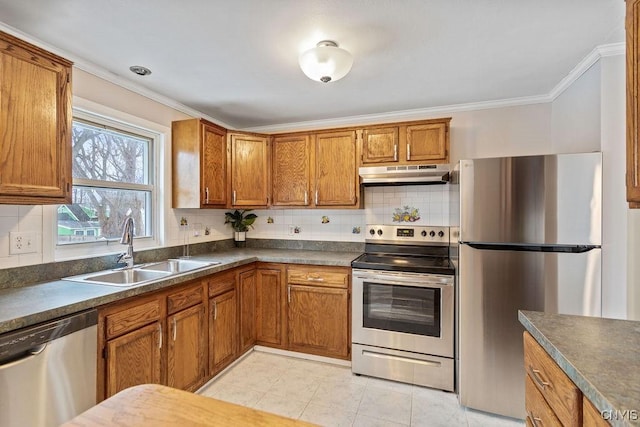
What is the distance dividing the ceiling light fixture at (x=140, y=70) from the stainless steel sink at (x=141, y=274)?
4.62 ft

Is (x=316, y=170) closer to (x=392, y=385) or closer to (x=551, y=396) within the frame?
(x=392, y=385)

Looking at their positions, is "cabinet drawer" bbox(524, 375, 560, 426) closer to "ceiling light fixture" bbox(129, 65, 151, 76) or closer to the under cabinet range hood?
the under cabinet range hood

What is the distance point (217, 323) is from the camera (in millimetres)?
2477

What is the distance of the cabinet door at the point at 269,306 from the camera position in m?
2.87

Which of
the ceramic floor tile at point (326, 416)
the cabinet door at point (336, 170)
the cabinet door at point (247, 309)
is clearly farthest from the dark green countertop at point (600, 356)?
the cabinet door at point (247, 309)

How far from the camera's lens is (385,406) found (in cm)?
216

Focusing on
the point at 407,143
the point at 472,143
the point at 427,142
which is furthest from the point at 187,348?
the point at 472,143

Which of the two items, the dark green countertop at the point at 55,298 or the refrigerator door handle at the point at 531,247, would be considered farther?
the refrigerator door handle at the point at 531,247

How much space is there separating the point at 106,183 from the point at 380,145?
7.41 ft

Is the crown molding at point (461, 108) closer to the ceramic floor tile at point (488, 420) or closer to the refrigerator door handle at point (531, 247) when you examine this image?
the refrigerator door handle at point (531, 247)

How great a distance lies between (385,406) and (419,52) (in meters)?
2.38

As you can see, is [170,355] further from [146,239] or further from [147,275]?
[146,239]

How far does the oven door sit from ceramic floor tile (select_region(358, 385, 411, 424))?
1.08 ft

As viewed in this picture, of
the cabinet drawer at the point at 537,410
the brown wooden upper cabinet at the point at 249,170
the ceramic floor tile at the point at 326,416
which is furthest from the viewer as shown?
the brown wooden upper cabinet at the point at 249,170
